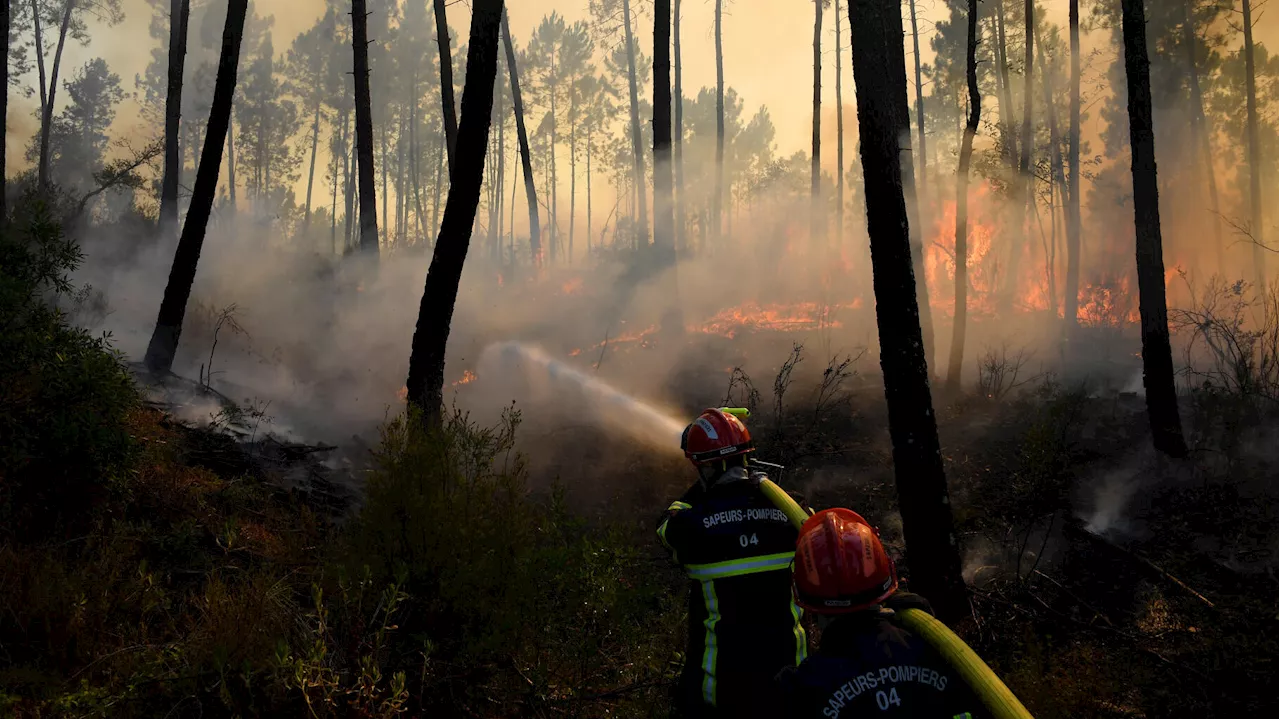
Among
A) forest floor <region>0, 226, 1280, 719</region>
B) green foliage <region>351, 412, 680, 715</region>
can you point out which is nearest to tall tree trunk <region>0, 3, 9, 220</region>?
forest floor <region>0, 226, 1280, 719</region>

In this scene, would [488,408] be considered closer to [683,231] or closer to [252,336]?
[252,336]

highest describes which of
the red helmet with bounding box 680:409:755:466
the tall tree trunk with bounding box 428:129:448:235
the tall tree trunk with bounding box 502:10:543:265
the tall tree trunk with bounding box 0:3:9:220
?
the tall tree trunk with bounding box 428:129:448:235

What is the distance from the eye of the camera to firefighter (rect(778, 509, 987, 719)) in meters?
2.05

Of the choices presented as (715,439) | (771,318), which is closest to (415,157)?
(771,318)

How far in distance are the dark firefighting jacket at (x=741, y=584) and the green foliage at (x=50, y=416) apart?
4907 mm

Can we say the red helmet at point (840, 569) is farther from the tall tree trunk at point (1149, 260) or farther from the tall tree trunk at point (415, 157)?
the tall tree trunk at point (415, 157)

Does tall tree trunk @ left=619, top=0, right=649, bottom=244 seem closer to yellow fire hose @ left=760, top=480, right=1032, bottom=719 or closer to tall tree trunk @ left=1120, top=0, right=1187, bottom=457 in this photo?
tall tree trunk @ left=1120, top=0, right=1187, bottom=457

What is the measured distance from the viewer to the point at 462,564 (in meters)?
4.37

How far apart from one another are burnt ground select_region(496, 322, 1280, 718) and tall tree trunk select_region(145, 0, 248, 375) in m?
5.12

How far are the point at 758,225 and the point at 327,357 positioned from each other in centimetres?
1969

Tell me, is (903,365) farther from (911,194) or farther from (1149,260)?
(911,194)

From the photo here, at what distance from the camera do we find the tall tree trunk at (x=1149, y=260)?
891 cm

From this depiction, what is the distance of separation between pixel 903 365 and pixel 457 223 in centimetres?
456

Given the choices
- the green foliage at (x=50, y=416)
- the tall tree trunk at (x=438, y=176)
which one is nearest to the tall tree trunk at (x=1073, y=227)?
the green foliage at (x=50, y=416)
